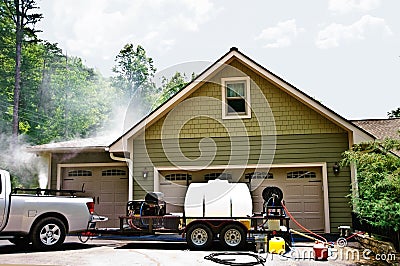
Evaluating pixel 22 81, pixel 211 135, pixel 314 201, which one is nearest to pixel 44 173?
pixel 22 81

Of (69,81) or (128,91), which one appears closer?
(69,81)

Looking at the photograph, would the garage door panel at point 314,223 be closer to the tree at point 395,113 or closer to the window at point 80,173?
the window at point 80,173

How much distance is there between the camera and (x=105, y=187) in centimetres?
1465

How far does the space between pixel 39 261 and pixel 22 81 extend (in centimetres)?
2879

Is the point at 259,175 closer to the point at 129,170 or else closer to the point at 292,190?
the point at 292,190

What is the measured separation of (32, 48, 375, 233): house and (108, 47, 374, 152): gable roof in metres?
0.03

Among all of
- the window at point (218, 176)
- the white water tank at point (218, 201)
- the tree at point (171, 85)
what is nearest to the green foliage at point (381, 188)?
the white water tank at point (218, 201)

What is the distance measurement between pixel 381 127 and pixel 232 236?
32.0 feet

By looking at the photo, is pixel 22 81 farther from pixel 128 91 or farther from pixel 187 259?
pixel 187 259

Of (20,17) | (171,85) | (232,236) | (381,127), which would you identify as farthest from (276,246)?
(171,85)

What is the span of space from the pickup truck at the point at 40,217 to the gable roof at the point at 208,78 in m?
3.68

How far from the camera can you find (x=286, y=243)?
9414 millimetres

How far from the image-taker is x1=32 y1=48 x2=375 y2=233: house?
12.7 meters

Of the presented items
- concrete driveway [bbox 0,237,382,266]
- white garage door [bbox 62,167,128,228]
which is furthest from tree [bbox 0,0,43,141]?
concrete driveway [bbox 0,237,382,266]
